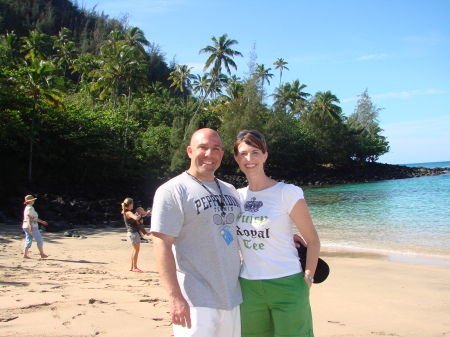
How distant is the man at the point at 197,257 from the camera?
2213 mm

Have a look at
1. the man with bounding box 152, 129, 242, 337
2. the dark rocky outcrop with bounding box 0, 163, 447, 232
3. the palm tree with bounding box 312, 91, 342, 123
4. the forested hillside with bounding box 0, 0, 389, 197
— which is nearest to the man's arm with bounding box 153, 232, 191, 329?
the man with bounding box 152, 129, 242, 337

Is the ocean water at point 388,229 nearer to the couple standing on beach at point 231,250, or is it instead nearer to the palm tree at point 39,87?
the couple standing on beach at point 231,250

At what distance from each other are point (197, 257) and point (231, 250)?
222mm

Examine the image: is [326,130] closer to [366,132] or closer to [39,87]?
[366,132]

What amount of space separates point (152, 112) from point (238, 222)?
132 ft

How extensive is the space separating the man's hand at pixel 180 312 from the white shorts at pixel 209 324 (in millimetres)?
43

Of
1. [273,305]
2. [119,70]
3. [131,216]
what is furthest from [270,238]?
[119,70]

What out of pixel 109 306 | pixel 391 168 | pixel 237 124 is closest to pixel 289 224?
pixel 109 306

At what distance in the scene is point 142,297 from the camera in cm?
512

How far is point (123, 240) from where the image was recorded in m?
12.1

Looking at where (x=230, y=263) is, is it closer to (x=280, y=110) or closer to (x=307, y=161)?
(x=280, y=110)

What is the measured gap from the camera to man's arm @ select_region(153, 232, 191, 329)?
2.18 metres

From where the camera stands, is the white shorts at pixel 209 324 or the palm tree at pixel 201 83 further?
the palm tree at pixel 201 83

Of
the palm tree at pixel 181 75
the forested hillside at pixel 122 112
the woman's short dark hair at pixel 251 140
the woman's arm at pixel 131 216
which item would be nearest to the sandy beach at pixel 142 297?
the woman's arm at pixel 131 216
